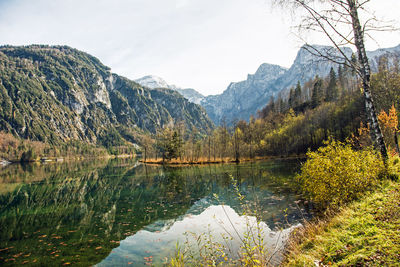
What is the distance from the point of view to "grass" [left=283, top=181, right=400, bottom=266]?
473cm

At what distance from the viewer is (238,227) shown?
13469 millimetres

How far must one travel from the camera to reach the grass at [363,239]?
15.5 feet

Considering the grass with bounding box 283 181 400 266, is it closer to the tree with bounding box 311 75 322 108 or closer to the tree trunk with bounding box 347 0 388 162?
the tree trunk with bounding box 347 0 388 162

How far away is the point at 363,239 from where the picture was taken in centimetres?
557

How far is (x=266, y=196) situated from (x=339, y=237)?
14.3m

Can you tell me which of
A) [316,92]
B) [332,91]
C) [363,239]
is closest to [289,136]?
[316,92]

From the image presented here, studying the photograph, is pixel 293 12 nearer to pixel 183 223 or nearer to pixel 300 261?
pixel 300 261

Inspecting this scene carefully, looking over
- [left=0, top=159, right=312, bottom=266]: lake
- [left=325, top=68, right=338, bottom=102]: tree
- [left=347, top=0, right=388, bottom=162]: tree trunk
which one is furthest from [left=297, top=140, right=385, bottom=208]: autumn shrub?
[left=325, top=68, right=338, bottom=102]: tree

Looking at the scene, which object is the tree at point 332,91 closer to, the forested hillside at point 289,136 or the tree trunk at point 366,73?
the forested hillside at point 289,136

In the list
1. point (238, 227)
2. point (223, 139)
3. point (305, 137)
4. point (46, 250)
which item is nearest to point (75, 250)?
point (46, 250)

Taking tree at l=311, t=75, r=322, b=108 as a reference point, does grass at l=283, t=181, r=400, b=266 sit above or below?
below

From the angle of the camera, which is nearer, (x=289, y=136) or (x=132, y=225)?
(x=132, y=225)

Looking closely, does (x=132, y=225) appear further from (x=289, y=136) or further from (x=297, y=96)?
(x=297, y=96)

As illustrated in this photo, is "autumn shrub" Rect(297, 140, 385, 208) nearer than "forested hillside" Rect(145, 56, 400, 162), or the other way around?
"autumn shrub" Rect(297, 140, 385, 208)
